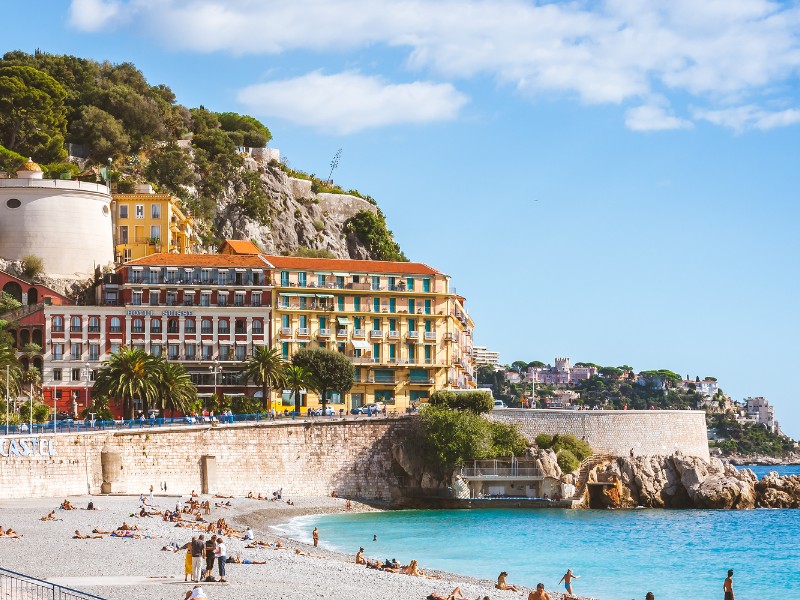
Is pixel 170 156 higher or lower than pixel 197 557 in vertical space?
higher

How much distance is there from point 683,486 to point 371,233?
50117 millimetres

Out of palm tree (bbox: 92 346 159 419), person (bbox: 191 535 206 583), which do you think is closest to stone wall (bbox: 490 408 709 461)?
palm tree (bbox: 92 346 159 419)

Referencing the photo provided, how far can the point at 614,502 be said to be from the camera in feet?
268

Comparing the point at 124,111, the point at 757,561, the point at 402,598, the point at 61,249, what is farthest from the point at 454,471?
the point at 124,111

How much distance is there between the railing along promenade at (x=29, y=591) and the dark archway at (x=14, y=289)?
6216 centimetres

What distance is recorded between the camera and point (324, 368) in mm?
86938

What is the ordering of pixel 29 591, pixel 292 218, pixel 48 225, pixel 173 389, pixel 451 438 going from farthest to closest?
pixel 292 218 < pixel 48 225 < pixel 451 438 < pixel 173 389 < pixel 29 591

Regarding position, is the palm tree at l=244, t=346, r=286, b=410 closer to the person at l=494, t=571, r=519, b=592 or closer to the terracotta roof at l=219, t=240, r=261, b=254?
the terracotta roof at l=219, t=240, r=261, b=254

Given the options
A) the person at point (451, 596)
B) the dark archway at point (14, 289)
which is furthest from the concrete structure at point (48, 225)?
the person at point (451, 596)

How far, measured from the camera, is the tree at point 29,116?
109m

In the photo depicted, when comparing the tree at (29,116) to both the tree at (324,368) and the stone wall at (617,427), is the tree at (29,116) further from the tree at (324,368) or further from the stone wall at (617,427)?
the stone wall at (617,427)

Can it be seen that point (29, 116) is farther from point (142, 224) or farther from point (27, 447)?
point (27, 447)

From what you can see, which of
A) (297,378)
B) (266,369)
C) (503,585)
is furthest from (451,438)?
(503,585)

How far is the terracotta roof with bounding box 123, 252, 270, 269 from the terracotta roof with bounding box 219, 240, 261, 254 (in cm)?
883
